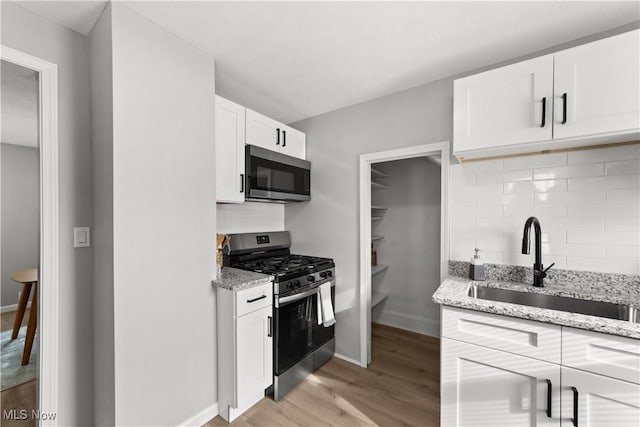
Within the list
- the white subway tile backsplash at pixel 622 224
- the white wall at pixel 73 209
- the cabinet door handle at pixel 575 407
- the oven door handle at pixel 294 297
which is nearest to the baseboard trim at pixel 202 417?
the white wall at pixel 73 209

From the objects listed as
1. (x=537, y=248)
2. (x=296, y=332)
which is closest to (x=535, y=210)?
(x=537, y=248)

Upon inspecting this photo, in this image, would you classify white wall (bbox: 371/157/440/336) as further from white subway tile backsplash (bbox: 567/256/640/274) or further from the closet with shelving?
Result: white subway tile backsplash (bbox: 567/256/640/274)

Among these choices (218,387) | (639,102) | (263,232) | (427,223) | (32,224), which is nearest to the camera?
(639,102)

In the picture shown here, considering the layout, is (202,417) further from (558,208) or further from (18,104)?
(18,104)

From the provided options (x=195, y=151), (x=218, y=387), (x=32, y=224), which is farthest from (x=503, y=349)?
(x=32, y=224)

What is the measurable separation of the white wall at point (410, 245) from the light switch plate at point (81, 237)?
2.82 meters

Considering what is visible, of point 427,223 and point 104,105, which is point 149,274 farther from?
point 427,223

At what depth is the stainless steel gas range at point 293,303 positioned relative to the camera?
2.06 meters

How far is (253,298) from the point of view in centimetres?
→ 190

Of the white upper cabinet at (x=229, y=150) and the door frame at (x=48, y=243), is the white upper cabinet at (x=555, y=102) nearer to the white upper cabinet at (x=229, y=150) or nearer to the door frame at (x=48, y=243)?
the white upper cabinet at (x=229, y=150)

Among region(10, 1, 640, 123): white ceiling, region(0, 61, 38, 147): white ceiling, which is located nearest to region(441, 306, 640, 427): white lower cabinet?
region(10, 1, 640, 123): white ceiling

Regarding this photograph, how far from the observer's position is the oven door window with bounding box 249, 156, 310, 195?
2.29 meters

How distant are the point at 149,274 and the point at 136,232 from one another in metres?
0.25

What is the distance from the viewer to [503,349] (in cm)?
136
